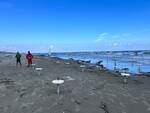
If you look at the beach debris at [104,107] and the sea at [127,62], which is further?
the sea at [127,62]

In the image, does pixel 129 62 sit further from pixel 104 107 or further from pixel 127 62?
pixel 104 107

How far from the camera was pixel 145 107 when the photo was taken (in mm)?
11938

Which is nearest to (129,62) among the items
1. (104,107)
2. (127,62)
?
(127,62)

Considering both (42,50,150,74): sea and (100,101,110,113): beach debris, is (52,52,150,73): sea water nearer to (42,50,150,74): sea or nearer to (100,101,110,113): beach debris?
(42,50,150,74): sea

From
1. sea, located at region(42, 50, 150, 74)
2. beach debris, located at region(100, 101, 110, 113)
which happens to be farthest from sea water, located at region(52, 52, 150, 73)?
beach debris, located at region(100, 101, 110, 113)

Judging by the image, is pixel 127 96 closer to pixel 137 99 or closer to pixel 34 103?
pixel 137 99

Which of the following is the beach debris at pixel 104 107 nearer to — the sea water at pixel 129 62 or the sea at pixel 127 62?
the sea at pixel 127 62

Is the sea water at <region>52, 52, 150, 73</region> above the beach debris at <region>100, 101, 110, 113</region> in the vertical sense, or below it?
below

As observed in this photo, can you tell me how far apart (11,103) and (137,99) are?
285 inches

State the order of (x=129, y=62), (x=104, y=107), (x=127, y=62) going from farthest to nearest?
(x=127, y=62)
(x=129, y=62)
(x=104, y=107)

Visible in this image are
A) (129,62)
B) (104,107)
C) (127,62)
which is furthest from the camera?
(127,62)

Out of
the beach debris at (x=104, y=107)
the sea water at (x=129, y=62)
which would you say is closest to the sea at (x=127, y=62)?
the sea water at (x=129, y=62)

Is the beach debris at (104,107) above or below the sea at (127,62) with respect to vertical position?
above

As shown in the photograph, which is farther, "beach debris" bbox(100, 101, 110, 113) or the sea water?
the sea water
